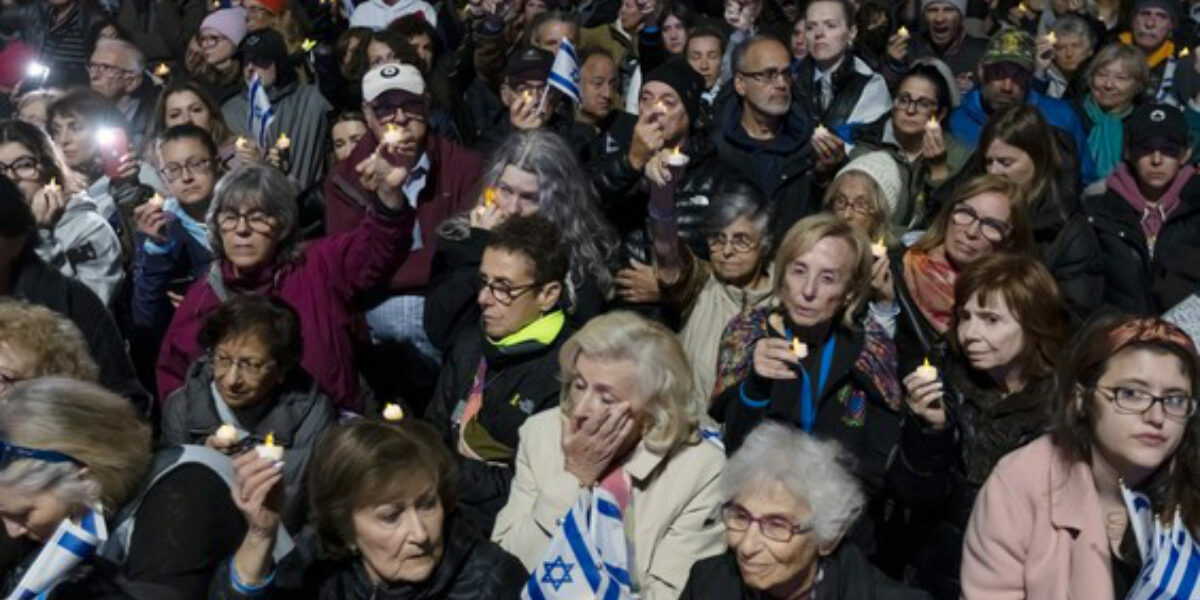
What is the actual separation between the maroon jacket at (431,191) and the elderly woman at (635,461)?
201 cm

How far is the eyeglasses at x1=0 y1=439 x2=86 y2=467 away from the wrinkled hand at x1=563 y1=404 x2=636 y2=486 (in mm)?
1326

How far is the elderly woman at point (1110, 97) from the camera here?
9.69 meters

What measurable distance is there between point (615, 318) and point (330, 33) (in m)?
6.50

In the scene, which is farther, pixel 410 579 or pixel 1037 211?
pixel 1037 211

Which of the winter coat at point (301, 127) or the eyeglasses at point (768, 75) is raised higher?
the eyeglasses at point (768, 75)

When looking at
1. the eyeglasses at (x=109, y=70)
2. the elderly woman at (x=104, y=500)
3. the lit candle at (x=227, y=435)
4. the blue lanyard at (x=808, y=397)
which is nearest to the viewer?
the elderly woman at (x=104, y=500)

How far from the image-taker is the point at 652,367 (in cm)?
484

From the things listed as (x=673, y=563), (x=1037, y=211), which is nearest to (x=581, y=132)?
(x=1037, y=211)

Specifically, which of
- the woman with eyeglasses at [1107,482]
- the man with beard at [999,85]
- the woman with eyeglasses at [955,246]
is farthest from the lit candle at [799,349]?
the man with beard at [999,85]

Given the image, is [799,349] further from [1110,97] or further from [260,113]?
[1110,97]

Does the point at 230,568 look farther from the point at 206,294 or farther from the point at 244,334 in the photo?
the point at 206,294

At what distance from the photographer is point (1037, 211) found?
704 cm

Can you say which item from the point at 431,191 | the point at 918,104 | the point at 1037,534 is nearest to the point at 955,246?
the point at 918,104

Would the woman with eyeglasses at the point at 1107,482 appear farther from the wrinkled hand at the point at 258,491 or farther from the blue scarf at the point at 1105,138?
the blue scarf at the point at 1105,138
